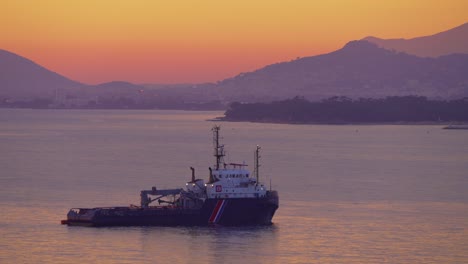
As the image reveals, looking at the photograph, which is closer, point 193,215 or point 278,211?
point 193,215

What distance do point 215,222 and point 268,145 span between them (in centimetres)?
6641

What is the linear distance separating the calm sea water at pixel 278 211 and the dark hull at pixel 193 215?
1.69ft

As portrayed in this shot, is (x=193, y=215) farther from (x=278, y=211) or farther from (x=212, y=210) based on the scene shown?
(x=278, y=211)

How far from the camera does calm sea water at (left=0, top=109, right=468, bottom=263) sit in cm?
3997

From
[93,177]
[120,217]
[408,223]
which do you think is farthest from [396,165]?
[120,217]

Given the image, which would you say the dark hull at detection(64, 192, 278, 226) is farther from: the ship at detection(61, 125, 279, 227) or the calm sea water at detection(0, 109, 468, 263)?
the calm sea water at detection(0, 109, 468, 263)

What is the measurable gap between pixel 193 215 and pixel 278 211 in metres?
6.28

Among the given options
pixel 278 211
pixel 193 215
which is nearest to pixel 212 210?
pixel 193 215

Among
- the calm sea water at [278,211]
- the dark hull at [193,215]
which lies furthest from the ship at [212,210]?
the calm sea water at [278,211]

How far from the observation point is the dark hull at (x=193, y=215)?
44.9m

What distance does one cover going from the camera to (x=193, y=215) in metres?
45.0

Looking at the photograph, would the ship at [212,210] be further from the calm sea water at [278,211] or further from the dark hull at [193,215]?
the calm sea water at [278,211]

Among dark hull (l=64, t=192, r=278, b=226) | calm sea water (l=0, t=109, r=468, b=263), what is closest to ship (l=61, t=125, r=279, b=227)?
dark hull (l=64, t=192, r=278, b=226)

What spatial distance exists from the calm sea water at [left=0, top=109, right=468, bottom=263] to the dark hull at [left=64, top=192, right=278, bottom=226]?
1.69 feet
